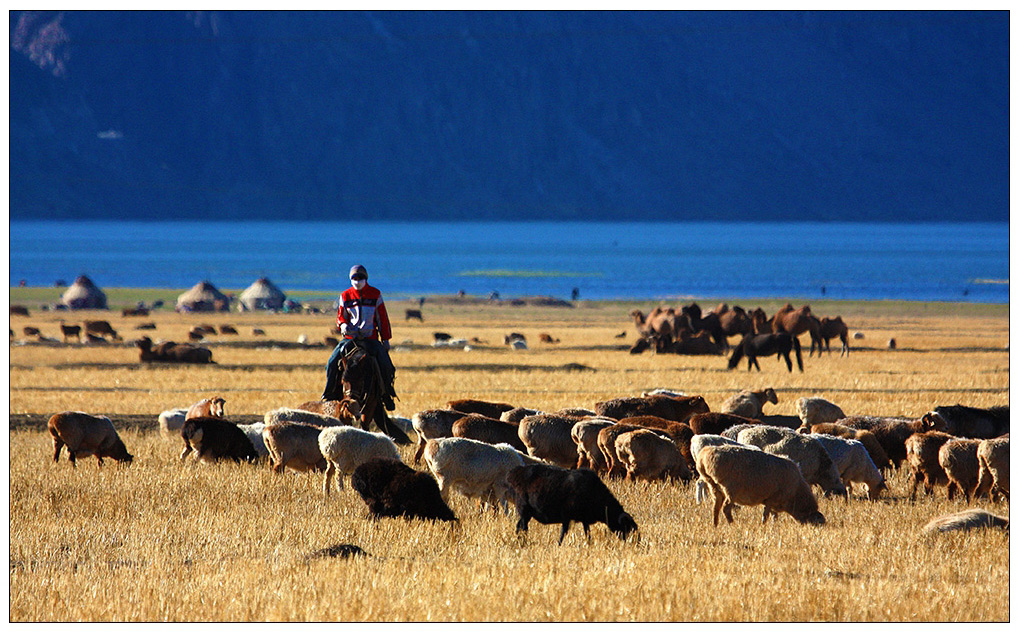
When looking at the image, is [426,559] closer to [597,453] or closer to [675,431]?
[597,453]

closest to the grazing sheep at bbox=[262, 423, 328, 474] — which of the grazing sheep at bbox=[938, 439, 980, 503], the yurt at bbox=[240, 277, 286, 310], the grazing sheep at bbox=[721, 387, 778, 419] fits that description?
the grazing sheep at bbox=[938, 439, 980, 503]

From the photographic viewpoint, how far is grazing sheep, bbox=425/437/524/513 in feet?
35.9

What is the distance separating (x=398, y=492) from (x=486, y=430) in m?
3.23

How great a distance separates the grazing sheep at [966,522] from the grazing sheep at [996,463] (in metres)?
0.93

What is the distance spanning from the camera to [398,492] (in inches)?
406

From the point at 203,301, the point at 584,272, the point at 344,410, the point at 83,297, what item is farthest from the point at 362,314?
the point at 584,272

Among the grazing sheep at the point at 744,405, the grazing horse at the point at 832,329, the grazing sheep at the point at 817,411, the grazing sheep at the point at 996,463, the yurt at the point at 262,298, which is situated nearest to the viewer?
the grazing sheep at the point at 996,463

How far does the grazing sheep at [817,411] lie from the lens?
16.9m

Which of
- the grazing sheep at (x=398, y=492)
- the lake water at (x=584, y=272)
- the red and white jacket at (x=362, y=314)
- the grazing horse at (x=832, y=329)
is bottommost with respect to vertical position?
the grazing sheep at (x=398, y=492)

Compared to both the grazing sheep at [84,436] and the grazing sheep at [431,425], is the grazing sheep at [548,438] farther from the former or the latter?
the grazing sheep at [84,436]

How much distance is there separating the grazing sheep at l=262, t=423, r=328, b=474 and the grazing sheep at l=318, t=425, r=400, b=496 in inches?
37.3

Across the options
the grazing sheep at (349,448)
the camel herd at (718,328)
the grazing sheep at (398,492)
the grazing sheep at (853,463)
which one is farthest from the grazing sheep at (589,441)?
the camel herd at (718,328)

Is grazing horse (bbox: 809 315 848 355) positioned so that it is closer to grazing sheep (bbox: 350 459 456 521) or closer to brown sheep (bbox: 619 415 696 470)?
brown sheep (bbox: 619 415 696 470)

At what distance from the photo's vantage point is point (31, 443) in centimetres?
1612
